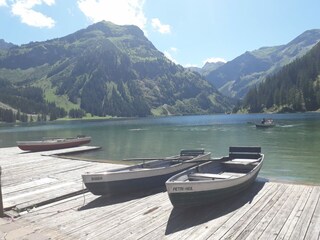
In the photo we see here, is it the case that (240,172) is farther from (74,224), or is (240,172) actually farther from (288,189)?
(74,224)

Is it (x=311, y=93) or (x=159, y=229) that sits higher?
(x=311, y=93)

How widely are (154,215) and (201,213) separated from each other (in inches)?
74.6

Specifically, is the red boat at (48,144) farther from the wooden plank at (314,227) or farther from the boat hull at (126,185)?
the wooden plank at (314,227)

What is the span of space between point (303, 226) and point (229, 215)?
2.67 m

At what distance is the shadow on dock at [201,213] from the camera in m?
11.5

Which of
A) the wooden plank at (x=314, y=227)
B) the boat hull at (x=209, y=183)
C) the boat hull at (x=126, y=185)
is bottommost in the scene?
the wooden plank at (x=314, y=227)

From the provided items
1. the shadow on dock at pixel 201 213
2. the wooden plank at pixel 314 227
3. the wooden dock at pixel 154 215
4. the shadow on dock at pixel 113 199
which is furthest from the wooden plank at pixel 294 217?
the shadow on dock at pixel 113 199

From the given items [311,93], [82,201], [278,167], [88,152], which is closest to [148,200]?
[82,201]

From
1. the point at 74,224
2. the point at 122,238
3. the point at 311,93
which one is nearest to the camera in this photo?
the point at 122,238

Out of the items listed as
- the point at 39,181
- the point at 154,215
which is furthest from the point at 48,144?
the point at 154,215

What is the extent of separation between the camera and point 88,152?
42969mm

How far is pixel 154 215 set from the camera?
41.4 feet

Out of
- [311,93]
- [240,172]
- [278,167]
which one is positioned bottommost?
[278,167]

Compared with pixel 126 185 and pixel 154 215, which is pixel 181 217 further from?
pixel 126 185
